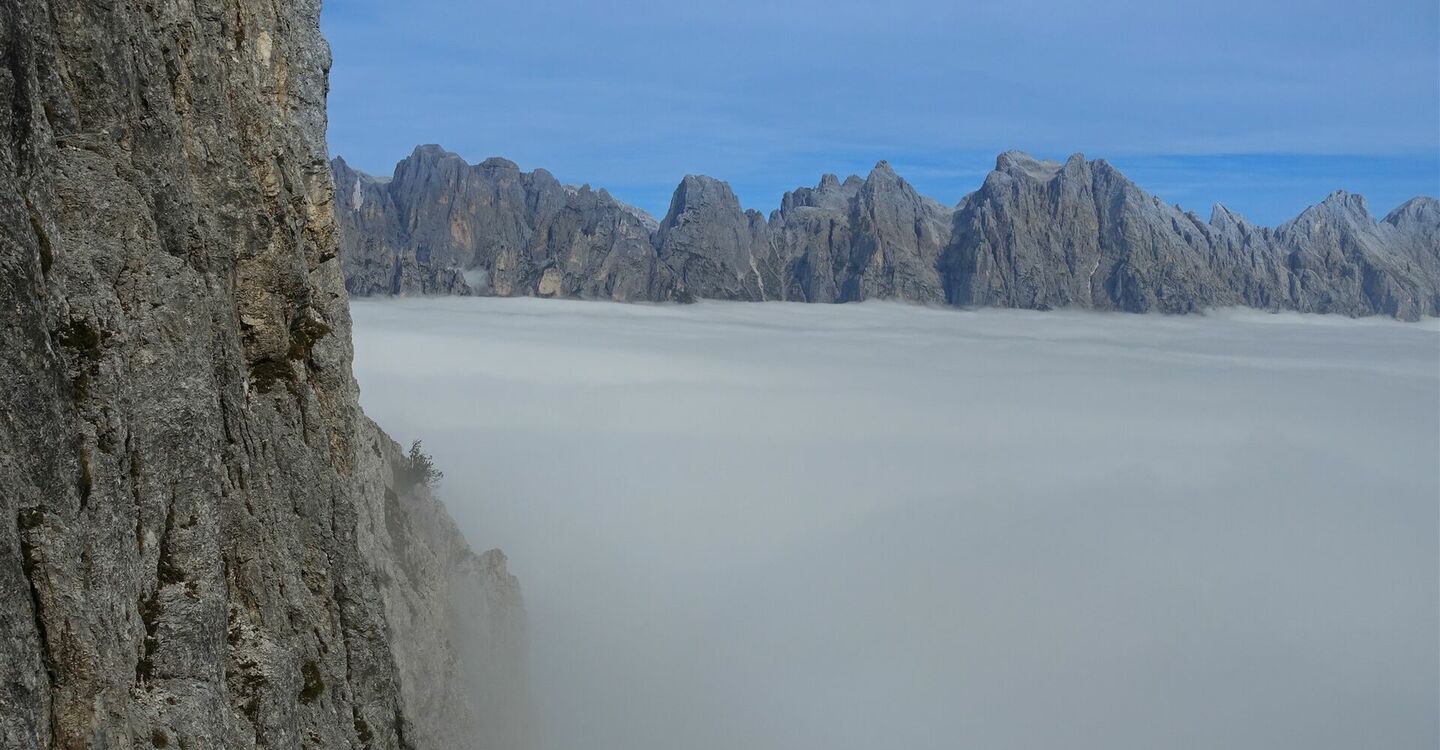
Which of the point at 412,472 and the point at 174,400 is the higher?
the point at 174,400

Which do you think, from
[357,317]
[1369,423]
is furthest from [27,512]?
[1369,423]

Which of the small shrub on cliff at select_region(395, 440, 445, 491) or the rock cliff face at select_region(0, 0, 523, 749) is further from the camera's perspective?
the small shrub on cliff at select_region(395, 440, 445, 491)

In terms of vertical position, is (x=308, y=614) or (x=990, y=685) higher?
(x=308, y=614)

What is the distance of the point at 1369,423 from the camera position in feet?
558

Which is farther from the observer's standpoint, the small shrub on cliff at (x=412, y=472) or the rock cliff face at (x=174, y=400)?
the small shrub on cliff at (x=412, y=472)

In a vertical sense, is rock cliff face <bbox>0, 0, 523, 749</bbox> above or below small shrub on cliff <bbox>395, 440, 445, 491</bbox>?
above

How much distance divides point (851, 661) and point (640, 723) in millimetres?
18552

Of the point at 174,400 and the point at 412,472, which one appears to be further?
the point at 412,472

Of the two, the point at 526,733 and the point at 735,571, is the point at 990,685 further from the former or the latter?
the point at 526,733

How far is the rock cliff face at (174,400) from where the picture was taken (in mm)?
7551

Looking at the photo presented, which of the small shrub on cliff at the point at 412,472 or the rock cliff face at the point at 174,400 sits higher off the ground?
the rock cliff face at the point at 174,400

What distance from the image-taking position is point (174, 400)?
9.52 m

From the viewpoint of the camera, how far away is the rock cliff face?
755cm

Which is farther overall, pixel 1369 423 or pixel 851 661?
pixel 1369 423
